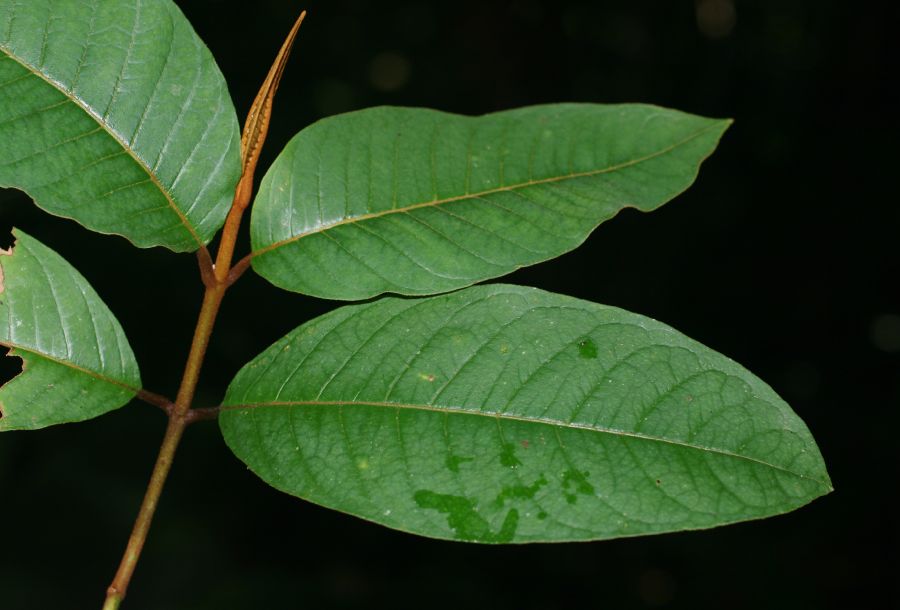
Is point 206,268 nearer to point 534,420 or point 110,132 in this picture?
point 110,132

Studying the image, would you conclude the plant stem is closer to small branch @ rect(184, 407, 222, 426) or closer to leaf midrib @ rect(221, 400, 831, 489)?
small branch @ rect(184, 407, 222, 426)

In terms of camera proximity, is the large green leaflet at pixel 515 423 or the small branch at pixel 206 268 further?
the small branch at pixel 206 268

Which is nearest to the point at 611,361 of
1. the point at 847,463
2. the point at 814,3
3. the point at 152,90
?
the point at 152,90

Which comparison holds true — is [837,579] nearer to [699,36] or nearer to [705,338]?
[705,338]

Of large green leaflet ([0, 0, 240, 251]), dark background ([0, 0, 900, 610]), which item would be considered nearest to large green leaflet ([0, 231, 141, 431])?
large green leaflet ([0, 0, 240, 251])

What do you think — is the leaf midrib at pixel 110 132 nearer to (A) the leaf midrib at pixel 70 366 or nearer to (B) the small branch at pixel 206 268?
(B) the small branch at pixel 206 268

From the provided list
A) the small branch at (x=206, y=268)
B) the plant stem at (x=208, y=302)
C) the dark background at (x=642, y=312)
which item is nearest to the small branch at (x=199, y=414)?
the plant stem at (x=208, y=302)
